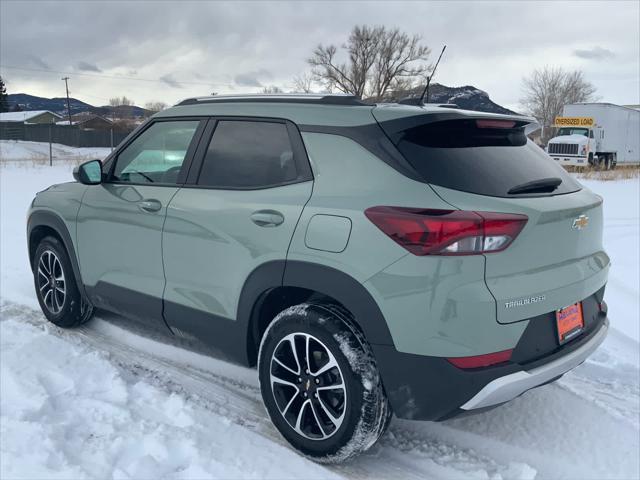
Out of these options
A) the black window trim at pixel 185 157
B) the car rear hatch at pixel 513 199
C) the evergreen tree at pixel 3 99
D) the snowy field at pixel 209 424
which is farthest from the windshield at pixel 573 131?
the evergreen tree at pixel 3 99

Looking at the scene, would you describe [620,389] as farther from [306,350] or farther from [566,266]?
[306,350]

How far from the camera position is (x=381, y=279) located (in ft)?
8.07

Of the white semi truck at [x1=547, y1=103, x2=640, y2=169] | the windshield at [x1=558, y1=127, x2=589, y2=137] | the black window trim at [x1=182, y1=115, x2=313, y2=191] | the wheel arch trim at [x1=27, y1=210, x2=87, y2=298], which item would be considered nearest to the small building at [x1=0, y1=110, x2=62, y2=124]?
the windshield at [x1=558, y1=127, x2=589, y2=137]

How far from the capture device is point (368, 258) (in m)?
2.49

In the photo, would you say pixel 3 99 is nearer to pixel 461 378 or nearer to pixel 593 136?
pixel 593 136

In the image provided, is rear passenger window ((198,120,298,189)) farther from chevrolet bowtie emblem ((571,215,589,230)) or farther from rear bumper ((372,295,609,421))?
Result: chevrolet bowtie emblem ((571,215,589,230))

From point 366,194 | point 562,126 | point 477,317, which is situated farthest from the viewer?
point 562,126

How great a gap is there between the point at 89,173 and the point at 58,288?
45.5 inches

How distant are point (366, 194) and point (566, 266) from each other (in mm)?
1031

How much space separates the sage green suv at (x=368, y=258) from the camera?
2.39 meters

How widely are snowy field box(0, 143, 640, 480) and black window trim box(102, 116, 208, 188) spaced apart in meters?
1.25

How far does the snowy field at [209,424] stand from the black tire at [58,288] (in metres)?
0.17

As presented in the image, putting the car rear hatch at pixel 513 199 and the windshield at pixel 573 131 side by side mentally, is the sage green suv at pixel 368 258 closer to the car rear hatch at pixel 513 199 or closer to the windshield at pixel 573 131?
the car rear hatch at pixel 513 199

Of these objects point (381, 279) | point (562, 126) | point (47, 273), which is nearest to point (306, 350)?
point (381, 279)
